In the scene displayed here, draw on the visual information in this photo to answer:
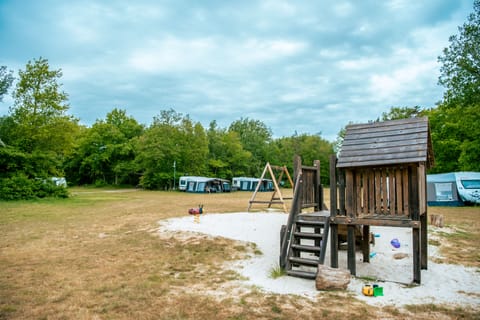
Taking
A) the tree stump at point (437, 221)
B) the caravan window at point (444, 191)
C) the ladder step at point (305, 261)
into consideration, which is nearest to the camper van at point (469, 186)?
the caravan window at point (444, 191)

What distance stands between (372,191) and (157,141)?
142 ft

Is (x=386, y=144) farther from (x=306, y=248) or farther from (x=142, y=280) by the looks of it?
(x=142, y=280)

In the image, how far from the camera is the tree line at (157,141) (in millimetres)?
21188

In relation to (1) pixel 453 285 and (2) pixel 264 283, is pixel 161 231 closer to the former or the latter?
(2) pixel 264 283

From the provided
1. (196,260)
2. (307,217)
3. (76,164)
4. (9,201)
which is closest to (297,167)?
(307,217)

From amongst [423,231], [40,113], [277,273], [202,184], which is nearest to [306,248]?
[277,273]

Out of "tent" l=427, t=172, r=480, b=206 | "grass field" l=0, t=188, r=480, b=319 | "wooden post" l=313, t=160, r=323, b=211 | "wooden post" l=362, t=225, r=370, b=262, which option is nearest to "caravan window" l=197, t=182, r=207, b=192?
"tent" l=427, t=172, r=480, b=206

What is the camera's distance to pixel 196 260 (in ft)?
26.3

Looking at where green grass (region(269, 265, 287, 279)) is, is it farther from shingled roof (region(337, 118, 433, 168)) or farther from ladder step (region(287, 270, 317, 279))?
shingled roof (region(337, 118, 433, 168))

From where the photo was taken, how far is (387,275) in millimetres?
6820

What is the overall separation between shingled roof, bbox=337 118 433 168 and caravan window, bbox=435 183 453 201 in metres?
19.0

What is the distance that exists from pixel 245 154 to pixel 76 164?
2942 centimetres

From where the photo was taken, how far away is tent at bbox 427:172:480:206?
21812mm

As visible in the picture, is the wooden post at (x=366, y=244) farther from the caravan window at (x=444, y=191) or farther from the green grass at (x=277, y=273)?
the caravan window at (x=444, y=191)
